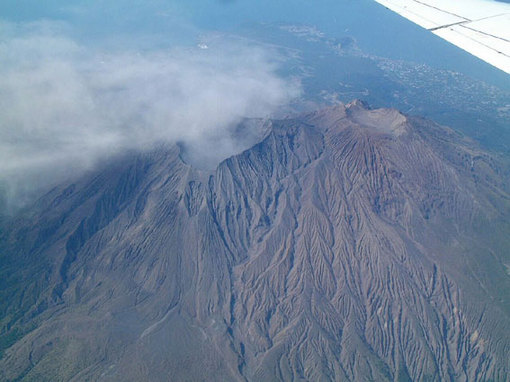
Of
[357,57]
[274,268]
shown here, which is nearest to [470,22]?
[274,268]

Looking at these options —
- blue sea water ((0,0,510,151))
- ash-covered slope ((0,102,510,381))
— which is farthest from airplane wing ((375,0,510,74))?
blue sea water ((0,0,510,151))

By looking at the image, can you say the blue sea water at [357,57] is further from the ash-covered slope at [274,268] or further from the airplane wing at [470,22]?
the airplane wing at [470,22]

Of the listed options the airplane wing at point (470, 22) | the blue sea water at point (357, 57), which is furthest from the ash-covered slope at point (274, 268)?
the blue sea water at point (357, 57)

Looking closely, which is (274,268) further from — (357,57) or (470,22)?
(357,57)

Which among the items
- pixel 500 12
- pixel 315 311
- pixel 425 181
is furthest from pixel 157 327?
pixel 500 12

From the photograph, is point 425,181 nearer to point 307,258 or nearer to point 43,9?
point 307,258
